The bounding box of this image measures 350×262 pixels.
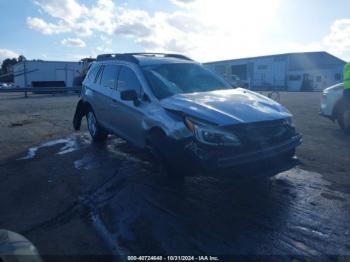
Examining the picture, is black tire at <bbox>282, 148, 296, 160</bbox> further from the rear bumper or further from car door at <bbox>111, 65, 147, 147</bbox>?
car door at <bbox>111, 65, 147, 147</bbox>

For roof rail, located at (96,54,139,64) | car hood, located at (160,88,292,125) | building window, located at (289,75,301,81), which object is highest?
building window, located at (289,75,301,81)

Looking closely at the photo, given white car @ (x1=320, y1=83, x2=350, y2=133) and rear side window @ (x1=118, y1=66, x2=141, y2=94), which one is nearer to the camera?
rear side window @ (x1=118, y1=66, x2=141, y2=94)

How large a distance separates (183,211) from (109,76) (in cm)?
431

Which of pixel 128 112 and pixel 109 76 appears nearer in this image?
pixel 128 112

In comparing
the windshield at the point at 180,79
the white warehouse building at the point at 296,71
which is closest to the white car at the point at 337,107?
the windshield at the point at 180,79

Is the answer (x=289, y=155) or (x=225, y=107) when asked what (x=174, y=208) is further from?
(x=289, y=155)

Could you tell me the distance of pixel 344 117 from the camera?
34.1 ft

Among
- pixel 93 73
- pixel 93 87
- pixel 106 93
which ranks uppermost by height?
pixel 93 73

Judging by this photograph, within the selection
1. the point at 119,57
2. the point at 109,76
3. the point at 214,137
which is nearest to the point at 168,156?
the point at 214,137

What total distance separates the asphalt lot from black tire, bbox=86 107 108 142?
154 centimetres

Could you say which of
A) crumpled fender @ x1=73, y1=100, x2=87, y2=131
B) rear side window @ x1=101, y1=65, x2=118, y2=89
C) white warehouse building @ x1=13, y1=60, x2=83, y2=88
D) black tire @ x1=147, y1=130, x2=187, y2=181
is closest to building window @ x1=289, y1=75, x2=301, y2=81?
white warehouse building @ x1=13, y1=60, x2=83, y2=88

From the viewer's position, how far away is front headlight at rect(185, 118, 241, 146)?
15.1 ft

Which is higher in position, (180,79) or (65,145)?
(180,79)

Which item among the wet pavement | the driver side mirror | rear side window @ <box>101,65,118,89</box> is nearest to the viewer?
the wet pavement
